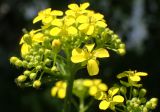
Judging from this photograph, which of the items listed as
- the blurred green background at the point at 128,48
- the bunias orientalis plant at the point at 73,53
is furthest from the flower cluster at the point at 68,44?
the blurred green background at the point at 128,48

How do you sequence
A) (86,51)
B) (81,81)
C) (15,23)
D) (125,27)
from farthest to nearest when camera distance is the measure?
(15,23) < (125,27) < (81,81) < (86,51)

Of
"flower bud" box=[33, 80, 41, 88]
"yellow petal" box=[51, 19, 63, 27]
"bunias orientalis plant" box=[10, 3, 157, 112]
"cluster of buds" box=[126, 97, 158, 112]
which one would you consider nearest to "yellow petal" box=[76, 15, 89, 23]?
"bunias orientalis plant" box=[10, 3, 157, 112]

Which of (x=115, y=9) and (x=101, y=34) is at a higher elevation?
(x=115, y=9)

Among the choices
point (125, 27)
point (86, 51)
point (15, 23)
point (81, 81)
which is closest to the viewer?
point (86, 51)

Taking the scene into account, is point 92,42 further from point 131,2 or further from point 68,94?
point 131,2

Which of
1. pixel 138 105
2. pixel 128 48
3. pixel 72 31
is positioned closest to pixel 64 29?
pixel 72 31

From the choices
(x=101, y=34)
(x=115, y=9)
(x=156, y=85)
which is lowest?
(x=156, y=85)

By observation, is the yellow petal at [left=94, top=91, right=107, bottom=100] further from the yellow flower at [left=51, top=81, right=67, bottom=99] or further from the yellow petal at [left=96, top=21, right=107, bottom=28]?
the yellow flower at [left=51, top=81, right=67, bottom=99]

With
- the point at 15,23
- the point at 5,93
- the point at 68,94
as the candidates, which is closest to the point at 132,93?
the point at 68,94
